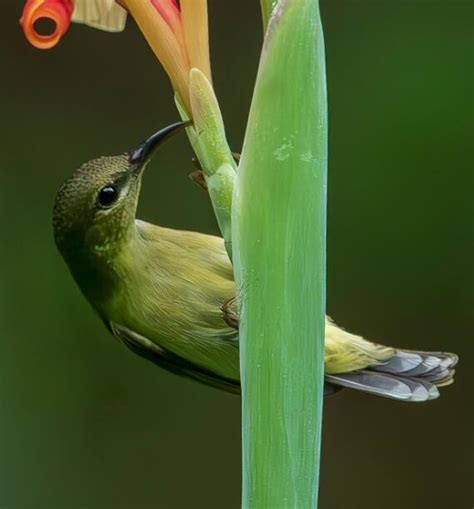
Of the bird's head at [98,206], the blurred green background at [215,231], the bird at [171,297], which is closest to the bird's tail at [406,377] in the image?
the bird at [171,297]

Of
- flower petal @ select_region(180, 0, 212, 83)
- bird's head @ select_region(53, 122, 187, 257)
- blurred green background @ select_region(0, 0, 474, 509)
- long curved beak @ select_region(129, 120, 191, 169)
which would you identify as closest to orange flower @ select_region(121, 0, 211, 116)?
flower petal @ select_region(180, 0, 212, 83)

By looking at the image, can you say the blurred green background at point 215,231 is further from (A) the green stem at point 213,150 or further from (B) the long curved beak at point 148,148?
(A) the green stem at point 213,150

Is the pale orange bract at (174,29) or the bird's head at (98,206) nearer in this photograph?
the pale orange bract at (174,29)

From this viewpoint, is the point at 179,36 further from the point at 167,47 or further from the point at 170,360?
the point at 170,360

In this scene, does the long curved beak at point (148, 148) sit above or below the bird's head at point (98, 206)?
above

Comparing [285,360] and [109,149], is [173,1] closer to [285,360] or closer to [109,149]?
[285,360]

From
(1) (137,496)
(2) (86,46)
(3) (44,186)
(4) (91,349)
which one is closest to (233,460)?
(1) (137,496)
